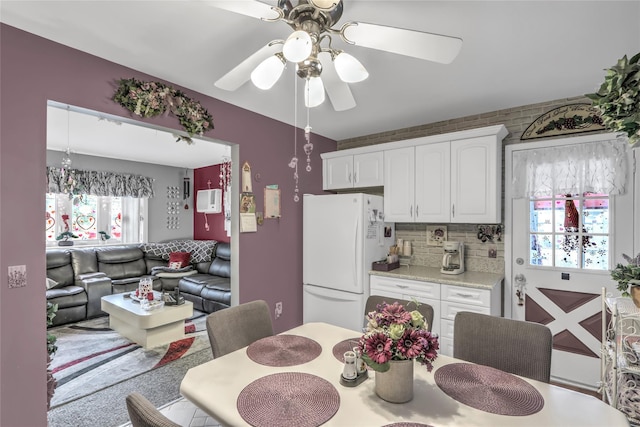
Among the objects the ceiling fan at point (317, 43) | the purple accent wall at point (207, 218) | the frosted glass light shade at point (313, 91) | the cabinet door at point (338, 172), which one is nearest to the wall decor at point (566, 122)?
the cabinet door at point (338, 172)

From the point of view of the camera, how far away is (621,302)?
1690 millimetres

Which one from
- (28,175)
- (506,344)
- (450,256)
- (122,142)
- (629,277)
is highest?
(122,142)

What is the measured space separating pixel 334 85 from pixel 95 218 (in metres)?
5.59

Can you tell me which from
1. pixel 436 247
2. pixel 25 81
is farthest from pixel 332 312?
pixel 25 81

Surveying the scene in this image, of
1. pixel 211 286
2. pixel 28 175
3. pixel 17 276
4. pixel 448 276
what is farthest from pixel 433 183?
pixel 211 286

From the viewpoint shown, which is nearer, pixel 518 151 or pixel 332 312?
pixel 518 151

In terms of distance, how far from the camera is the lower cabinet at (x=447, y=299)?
8.20 feet

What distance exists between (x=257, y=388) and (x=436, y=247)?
255 cm

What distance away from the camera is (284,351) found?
Answer: 1549mm

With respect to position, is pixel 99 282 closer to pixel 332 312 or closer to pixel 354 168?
pixel 332 312

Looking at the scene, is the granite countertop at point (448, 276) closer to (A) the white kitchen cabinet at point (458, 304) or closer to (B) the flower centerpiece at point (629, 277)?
(A) the white kitchen cabinet at point (458, 304)

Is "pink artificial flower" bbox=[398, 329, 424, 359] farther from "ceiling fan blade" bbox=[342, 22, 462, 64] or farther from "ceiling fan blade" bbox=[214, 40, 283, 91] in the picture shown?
"ceiling fan blade" bbox=[214, 40, 283, 91]

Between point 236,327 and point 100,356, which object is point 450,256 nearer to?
point 236,327

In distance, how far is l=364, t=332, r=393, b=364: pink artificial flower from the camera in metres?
1.06
